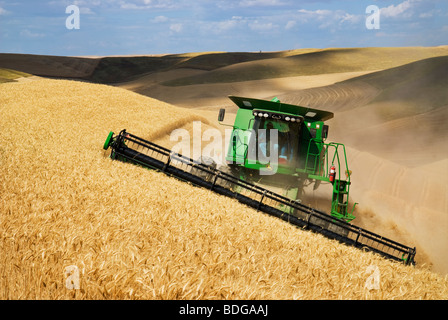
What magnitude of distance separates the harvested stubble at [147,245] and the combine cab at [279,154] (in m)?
1.75

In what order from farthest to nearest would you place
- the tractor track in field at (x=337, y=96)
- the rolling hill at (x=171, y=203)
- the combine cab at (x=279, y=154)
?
the tractor track in field at (x=337, y=96) < the combine cab at (x=279, y=154) < the rolling hill at (x=171, y=203)

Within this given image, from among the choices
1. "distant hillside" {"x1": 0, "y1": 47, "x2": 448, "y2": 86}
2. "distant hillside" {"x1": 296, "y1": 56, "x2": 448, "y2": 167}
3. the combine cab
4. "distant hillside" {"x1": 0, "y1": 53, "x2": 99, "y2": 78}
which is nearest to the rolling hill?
"distant hillside" {"x1": 296, "y1": 56, "x2": 448, "y2": 167}

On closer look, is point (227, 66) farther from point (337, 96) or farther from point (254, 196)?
point (254, 196)

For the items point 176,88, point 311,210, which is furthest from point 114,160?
point 176,88

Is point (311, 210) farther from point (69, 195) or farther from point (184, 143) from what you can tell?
point (184, 143)

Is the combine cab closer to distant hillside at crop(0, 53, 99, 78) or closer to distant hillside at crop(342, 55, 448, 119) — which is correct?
distant hillside at crop(342, 55, 448, 119)

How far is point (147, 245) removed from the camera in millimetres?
4387

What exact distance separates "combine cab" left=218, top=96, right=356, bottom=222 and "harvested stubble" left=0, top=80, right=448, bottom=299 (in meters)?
1.75

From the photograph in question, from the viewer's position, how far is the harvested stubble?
10.8 ft

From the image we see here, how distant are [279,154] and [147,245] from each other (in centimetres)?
589

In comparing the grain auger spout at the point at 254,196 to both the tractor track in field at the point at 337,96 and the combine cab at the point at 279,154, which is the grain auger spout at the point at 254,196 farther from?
the tractor track in field at the point at 337,96

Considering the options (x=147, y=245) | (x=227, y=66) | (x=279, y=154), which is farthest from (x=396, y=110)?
(x=227, y=66)

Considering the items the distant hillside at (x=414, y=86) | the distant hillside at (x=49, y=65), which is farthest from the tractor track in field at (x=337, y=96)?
the distant hillside at (x=49, y=65)

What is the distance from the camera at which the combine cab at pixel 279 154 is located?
9570mm
